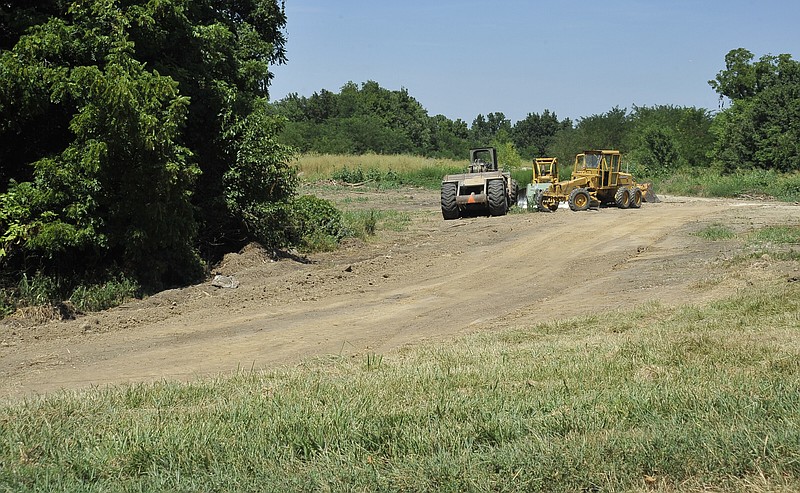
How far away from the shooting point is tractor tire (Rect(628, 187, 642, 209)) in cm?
3313

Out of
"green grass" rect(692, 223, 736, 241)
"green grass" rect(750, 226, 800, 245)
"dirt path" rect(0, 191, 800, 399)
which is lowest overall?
"dirt path" rect(0, 191, 800, 399)

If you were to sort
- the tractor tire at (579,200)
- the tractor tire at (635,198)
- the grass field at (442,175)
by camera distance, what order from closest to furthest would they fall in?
the tractor tire at (579,200) < the tractor tire at (635,198) < the grass field at (442,175)

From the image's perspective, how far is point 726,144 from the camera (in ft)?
217

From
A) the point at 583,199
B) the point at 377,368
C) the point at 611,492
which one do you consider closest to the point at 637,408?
the point at 611,492

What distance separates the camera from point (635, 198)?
3338cm

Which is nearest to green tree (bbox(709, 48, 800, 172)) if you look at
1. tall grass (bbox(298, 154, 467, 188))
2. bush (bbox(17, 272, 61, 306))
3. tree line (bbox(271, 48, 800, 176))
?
tree line (bbox(271, 48, 800, 176))

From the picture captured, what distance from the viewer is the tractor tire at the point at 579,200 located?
30.5 m

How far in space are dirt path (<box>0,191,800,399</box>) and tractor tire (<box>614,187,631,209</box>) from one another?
9.43m

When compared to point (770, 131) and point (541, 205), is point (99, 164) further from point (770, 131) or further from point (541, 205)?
point (770, 131)

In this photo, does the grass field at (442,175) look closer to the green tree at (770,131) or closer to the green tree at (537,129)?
the green tree at (770,131)

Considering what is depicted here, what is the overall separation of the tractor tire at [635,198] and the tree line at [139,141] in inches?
632

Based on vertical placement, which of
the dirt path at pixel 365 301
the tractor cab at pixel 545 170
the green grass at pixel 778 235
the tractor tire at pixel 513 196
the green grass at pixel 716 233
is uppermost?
the tractor cab at pixel 545 170

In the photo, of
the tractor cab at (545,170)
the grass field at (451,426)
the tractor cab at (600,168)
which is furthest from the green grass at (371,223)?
the grass field at (451,426)

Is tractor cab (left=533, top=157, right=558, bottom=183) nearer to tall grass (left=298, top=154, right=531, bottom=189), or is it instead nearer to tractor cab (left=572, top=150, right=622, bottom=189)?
tractor cab (left=572, top=150, right=622, bottom=189)
